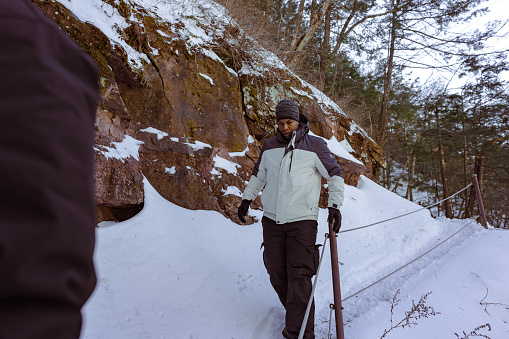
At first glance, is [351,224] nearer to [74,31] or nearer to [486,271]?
[486,271]

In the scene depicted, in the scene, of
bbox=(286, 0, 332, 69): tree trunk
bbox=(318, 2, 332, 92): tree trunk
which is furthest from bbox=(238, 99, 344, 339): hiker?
bbox=(318, 2, 332, 92): tree trunk

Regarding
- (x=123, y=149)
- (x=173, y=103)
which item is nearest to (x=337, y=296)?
(x=123, y=149)

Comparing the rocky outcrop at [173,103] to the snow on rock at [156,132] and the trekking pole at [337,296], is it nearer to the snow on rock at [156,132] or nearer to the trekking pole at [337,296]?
the snow on rock at [156,132]

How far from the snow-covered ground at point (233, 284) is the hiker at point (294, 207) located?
51 cm

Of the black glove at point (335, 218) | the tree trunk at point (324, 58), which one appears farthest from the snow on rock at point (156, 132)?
the tree trunk at point (324, 58)

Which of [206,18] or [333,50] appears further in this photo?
[333,50]

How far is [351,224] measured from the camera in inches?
235

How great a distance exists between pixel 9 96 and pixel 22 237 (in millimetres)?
212

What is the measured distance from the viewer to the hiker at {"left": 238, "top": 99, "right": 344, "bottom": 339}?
8.04 ft

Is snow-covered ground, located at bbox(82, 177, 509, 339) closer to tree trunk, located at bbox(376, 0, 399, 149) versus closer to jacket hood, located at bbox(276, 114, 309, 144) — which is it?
jacket hood, located at bbox(276, 114, 309, 144)

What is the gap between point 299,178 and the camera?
2.65 meters

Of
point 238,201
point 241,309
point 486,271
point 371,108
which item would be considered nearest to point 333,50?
point 371,108

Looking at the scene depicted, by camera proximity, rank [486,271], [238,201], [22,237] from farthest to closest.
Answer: [238,201] → [486,271] → [22,237]

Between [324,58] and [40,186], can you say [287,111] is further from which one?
[324,58]
